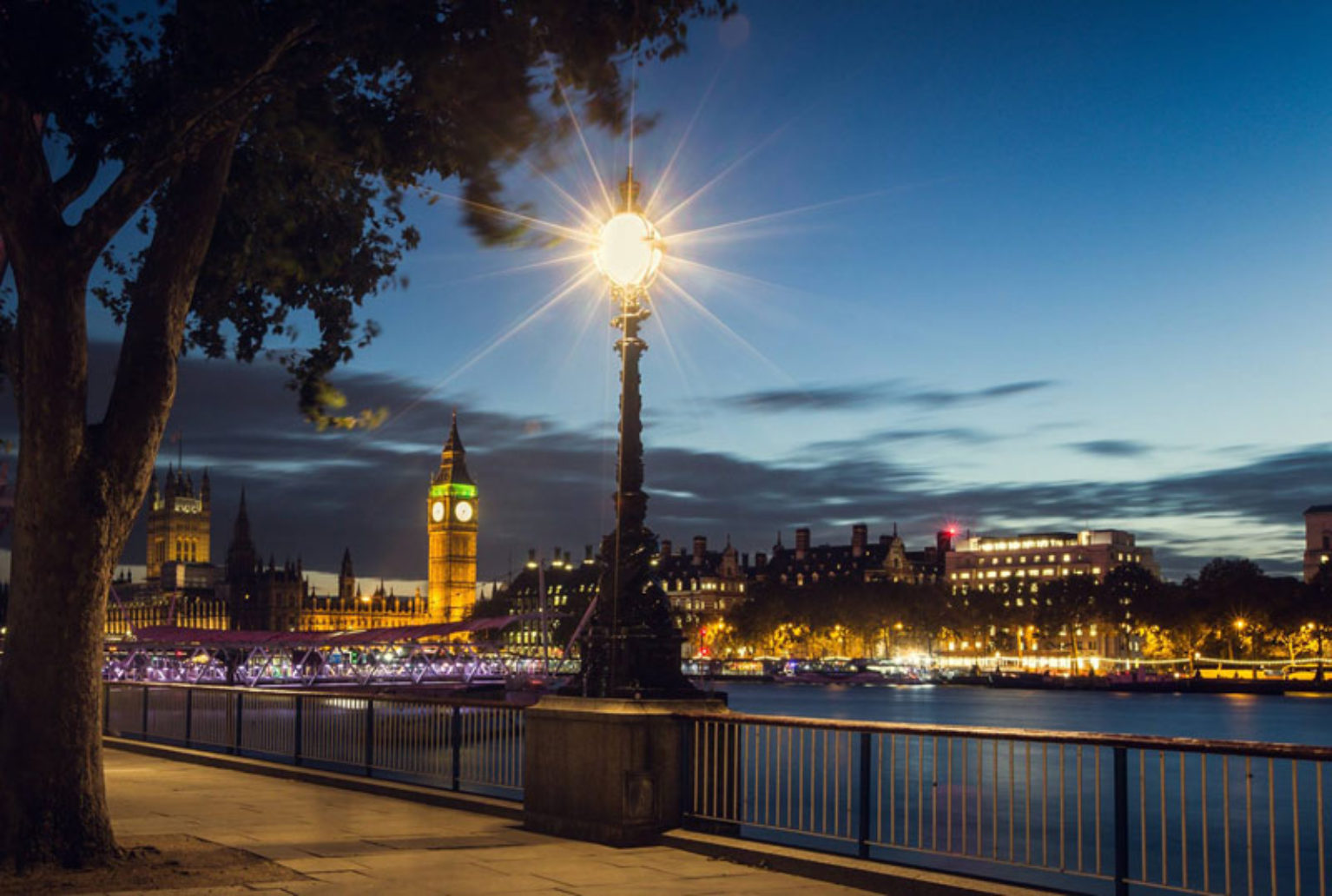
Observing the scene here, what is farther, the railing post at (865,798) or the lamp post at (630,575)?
the lamp post at (630,575)

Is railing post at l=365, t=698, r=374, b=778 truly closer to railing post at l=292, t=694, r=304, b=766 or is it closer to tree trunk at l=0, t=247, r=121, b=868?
railing post at l=292, t=694, r=304, b=766

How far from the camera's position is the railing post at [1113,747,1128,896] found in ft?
30.0

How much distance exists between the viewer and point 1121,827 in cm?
928

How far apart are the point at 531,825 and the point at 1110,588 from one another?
147608 millimetres

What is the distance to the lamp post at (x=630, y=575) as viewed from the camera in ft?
42.3

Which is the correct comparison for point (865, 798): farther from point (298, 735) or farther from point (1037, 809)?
point (1037, 809)

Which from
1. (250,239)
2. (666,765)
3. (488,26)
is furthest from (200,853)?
(488,26)

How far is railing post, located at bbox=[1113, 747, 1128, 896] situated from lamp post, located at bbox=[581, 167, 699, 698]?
14.9 ft

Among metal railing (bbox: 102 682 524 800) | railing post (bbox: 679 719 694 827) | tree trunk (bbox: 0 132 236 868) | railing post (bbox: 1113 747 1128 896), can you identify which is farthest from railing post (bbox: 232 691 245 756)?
railing post (bbox: 1113 747 1128 896)

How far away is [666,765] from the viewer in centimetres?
1253

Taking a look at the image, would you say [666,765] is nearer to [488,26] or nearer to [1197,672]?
[488,26]

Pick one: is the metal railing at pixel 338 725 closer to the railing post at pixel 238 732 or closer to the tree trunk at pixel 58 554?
the railing post at pixel 238 732

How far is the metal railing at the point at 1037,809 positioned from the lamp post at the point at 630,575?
2.39 feet

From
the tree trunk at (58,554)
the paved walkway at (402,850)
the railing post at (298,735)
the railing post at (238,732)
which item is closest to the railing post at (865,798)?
the paved walkway at (402,850)
